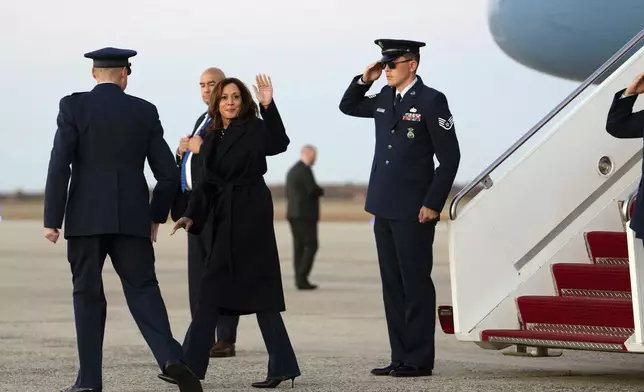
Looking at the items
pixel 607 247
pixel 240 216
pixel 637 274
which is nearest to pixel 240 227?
pixel 240 216

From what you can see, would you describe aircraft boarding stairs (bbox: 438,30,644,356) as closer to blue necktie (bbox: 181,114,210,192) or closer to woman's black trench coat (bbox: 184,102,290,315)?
woman's black trench coat (bbox: 184,102,290,315)

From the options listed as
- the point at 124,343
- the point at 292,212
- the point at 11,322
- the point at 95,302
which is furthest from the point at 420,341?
the point at 292,212

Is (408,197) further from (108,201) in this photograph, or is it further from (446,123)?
(108,201)

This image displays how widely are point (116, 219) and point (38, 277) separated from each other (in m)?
11.8

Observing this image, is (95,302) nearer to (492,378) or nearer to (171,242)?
(492,378)

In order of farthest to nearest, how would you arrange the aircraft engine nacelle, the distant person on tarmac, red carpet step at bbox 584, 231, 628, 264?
the distant person on tarmac, the aircraft engine nacelle, red carpet step at bbox 584, 231, 628, 264

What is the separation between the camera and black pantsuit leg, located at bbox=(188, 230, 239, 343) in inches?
308

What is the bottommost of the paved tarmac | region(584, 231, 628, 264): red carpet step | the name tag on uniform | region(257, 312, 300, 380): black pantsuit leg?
the paved tarmac

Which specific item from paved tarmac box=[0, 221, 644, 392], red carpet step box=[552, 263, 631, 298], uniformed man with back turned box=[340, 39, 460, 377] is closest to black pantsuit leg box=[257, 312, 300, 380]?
paved tarmac box=[0, 221, 644, 392]

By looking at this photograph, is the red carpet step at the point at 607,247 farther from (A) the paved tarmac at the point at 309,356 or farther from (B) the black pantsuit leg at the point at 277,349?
(B) the black pantsuit leg at the point at 277,349

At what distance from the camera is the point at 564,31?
10.7 meters

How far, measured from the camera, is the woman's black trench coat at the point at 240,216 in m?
6.72

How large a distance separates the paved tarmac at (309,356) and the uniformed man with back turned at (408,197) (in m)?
0.25

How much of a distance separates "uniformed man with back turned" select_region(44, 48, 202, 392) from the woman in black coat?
36cm
